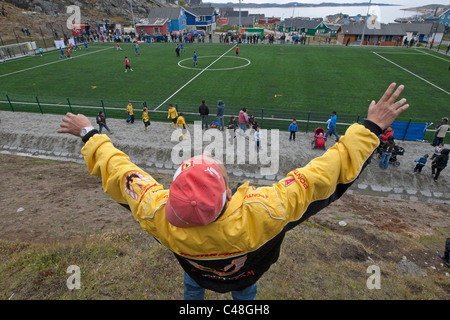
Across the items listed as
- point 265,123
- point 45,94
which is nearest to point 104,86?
point 45,94

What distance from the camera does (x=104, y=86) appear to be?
23234mm

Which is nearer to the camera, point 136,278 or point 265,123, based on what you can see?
point 136,278

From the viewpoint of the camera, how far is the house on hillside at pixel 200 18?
226 ft

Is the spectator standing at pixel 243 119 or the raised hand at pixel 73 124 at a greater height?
the raised hand at pixel 73 124

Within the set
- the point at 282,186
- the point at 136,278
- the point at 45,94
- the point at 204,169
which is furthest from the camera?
the point at 45,94

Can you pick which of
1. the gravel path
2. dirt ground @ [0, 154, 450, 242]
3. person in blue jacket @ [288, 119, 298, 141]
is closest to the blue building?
the gravel path

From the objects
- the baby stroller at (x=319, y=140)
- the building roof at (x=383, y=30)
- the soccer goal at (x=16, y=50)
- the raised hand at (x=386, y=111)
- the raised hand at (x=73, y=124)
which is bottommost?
the baby stroller at (x=319, y=140)

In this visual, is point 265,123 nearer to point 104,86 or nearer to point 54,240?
point 54,240

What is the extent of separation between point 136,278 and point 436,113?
2026cm

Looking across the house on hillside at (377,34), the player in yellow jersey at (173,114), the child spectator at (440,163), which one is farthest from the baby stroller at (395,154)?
the house on hillside at (377,34)

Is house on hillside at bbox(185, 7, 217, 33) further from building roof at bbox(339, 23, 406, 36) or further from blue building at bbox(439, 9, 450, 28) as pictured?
blue building at bbox(439, 9, 450, 28)

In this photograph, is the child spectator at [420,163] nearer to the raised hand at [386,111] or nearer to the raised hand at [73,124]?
the raised hand at [386,111]

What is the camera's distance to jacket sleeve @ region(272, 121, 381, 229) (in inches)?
82.9

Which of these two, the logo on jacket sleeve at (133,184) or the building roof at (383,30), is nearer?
the logo on jacket sleeve at (133,184)
